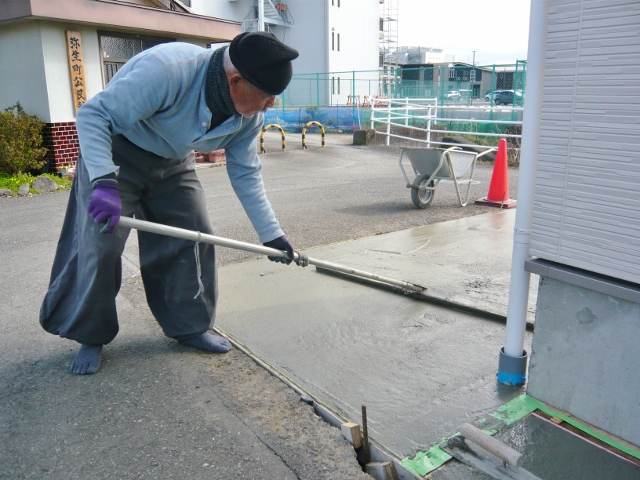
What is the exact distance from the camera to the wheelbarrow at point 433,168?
6.72 meters

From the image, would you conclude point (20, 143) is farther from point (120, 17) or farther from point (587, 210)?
point (587, 210)

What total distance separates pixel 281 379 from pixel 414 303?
1269 millimetres

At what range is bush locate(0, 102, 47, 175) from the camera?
953 cm

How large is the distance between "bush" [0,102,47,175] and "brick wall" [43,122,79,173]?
5.2 inches

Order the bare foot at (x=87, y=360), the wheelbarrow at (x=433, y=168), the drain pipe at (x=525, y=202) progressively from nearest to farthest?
the drain pipe at (x=525, y=202) < the bare foot at (x=87, y=360) < the wheelbarrow at (x=433, y=168)

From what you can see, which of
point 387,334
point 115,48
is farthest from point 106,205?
point 115,48

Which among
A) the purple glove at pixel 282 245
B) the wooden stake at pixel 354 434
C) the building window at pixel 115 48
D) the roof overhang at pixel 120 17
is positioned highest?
the roof overhang at pixel 120 17

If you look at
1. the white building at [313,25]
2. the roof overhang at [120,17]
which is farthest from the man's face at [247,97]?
the white building at [313,25]

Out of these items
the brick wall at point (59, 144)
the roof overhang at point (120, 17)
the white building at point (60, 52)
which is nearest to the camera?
the roof overhang at point (120, 17)

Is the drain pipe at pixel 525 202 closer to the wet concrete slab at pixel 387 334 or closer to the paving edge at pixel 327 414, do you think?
the wet concrete slab at pixel 387 334

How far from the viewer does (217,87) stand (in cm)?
251

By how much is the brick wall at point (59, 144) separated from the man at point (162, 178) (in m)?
8.21

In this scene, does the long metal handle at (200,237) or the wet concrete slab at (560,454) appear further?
the long metal handle at (200,237)

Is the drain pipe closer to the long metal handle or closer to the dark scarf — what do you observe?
the long metal handle
